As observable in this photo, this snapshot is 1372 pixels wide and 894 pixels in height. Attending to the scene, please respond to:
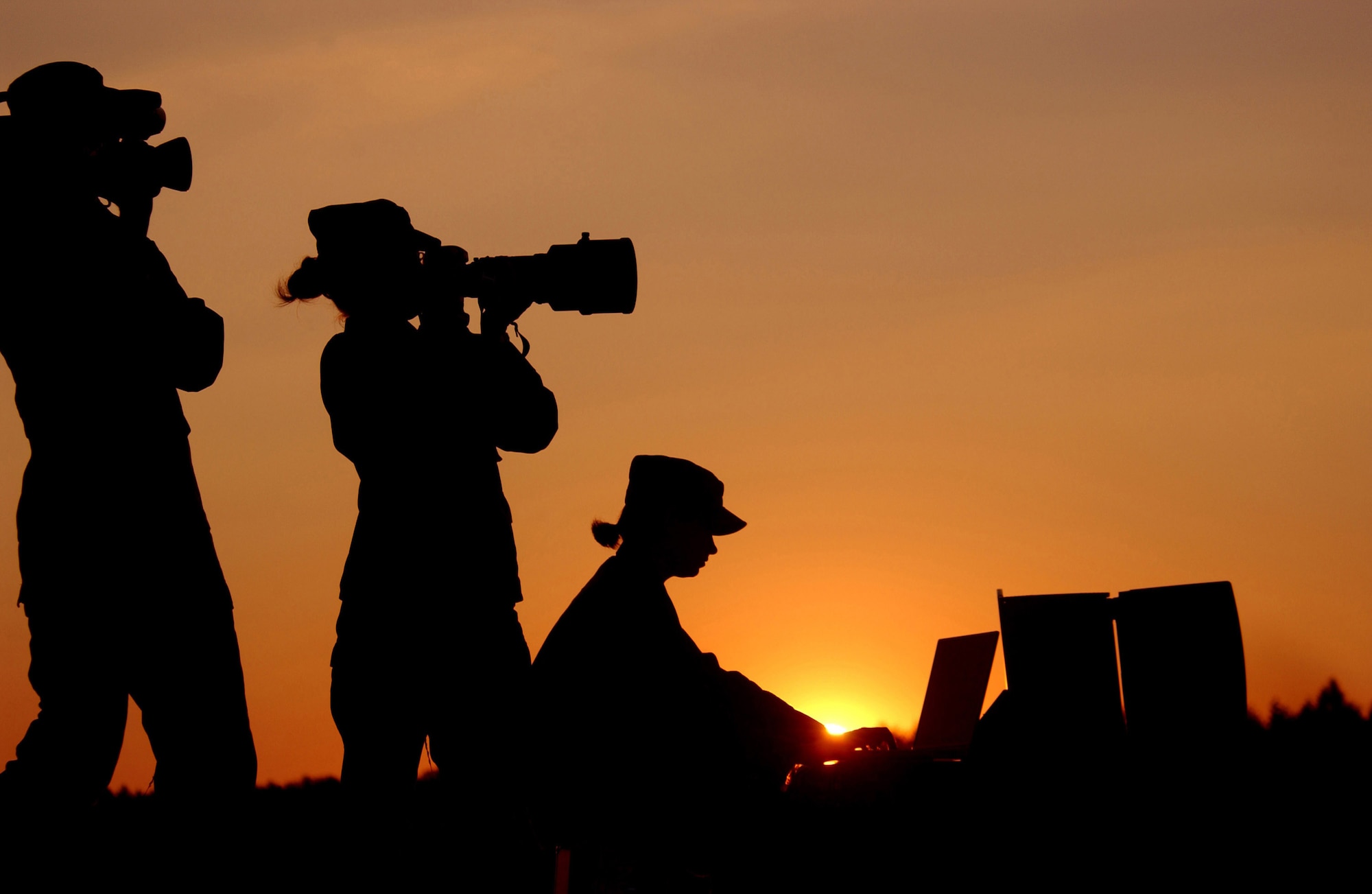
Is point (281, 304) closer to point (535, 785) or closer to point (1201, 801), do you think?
point (535, 785)

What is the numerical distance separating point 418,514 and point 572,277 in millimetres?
789

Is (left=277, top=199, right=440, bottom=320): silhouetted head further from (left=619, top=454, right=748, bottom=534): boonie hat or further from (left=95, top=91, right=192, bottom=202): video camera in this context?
(left=619, top=454, right=748, bottom=534): boonie hat

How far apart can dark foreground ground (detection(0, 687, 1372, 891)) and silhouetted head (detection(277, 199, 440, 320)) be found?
3.90 ft

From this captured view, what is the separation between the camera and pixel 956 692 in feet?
11.9

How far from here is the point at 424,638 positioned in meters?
3.09

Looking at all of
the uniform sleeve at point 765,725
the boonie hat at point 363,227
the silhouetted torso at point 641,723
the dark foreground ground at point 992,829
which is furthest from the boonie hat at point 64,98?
the uniform sleeve at point 765,725

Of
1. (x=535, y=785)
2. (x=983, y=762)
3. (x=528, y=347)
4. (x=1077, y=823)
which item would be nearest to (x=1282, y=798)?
(x=1077, y=823)

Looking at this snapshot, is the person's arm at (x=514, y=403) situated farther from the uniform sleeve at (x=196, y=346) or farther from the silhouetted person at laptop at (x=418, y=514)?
the uniform sleeve at (x=196, y=346)

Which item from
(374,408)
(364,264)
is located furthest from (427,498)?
(364,264)

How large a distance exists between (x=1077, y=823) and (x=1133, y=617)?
1.56 ft

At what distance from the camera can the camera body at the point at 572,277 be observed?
3.50 meters

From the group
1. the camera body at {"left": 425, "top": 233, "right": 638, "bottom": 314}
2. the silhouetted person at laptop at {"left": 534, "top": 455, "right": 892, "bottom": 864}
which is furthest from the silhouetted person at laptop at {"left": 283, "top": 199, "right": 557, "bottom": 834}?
the silhouetted person at laptop at {"left": 534, "top": 455, "right": 892, "bottom": 864}

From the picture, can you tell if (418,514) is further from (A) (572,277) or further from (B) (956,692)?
(B) (956,692)

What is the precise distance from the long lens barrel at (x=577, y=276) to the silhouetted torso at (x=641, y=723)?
0.73 m
